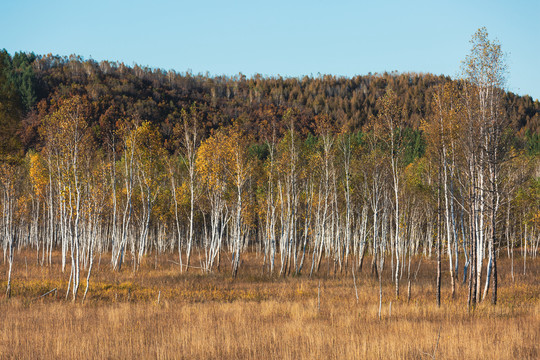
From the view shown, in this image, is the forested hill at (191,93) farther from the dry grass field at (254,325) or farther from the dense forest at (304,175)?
the dry grass field at (254,325)

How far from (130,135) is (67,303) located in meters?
13.8

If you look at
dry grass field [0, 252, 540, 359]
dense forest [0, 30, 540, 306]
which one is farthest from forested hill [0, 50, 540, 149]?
dry grass field [0, 252, 540, 359]

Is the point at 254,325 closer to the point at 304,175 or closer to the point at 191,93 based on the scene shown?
the point at 304,175

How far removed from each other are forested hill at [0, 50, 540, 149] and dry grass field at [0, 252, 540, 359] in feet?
147

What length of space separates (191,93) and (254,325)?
6102 inches

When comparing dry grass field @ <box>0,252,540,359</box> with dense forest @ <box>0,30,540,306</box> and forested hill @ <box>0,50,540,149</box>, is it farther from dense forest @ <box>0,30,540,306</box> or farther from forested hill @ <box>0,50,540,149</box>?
forested hill @ <box>0,50,540,149</box>

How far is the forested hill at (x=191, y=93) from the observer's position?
97875 mm

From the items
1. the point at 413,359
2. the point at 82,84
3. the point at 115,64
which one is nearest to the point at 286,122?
the point at 413,359

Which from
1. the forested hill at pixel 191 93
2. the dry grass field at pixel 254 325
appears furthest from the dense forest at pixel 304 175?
the forested hill at pixel 191 93

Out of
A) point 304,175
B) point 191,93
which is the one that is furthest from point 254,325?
point 191,93

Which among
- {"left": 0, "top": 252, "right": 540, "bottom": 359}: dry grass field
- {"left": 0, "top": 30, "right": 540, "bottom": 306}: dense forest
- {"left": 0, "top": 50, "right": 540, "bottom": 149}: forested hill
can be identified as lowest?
{"left": 0, "top": 252, "right": 540, "bottom": 359}: dry grass field

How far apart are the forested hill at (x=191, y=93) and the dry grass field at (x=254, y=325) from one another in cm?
4469

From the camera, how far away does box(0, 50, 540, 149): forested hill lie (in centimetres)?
9788

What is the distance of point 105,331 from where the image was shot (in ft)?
32.4
